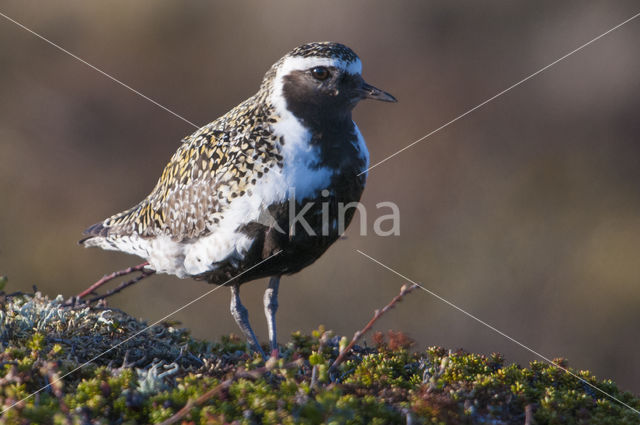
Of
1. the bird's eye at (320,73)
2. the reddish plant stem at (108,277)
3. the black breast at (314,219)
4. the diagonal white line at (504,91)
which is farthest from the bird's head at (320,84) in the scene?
the diagonal white line at (504,91)

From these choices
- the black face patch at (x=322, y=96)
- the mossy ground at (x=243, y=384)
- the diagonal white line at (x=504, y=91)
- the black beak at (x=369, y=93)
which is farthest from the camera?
the diagonal white line at (x=504, y=91)

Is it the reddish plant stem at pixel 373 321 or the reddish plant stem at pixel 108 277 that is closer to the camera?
the reddish plant stem at pixel 373 321

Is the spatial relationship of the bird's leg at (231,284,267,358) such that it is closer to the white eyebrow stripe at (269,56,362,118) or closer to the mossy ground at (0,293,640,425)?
the mossy ground at (0,293,640,425)

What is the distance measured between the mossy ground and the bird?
0.65m

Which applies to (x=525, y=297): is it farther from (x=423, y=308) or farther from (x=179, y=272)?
(x=179, y=272)

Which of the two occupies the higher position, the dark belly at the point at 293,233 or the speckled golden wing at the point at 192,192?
the speckled golden wing at the point at 192,192

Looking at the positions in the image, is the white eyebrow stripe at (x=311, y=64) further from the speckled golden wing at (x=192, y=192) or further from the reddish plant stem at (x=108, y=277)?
the reddish plant stem at (x=108, y=277)

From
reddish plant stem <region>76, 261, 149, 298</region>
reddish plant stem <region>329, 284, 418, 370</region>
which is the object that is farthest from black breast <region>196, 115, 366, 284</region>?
reddish plant stem <region>329, 284, 418, 370</region>

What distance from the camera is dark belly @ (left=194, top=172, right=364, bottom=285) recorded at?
3891mm

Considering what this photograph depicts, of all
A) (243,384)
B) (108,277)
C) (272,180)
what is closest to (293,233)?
(272,180)

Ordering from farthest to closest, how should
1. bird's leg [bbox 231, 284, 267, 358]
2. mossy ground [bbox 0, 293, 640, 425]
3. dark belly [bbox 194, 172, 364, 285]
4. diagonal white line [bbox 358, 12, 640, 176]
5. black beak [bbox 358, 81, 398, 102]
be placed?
1. diagonal white line [bbox 358, 12, 640, 176]
2. bird's leg [bbox 231, 284, 267, 358]
3. black beak [bbox 358, 81, 398, 102]
4. dark belly [bbox 194, 172, 364, 285]
5. mossy ground [bbox 0, 293, 640, 425]

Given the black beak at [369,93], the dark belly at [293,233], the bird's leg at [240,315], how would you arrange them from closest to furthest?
the dark belly at [293,233], the black beak at [369,93], the bird's leg at [240,315]

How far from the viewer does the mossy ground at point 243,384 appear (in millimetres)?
2438

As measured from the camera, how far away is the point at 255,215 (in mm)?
3867
